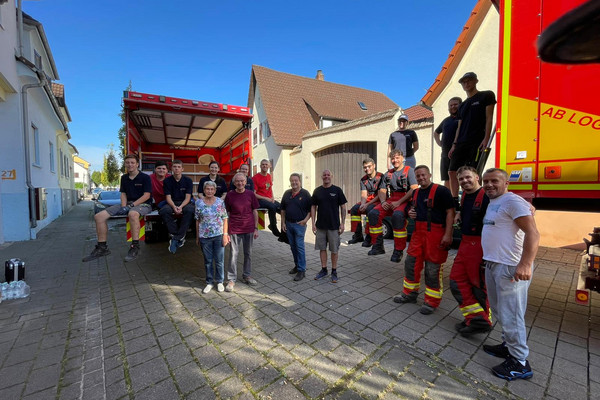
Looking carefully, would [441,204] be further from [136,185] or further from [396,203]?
[136,185]

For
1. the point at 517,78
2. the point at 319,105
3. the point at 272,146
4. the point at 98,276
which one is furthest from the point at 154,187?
the point at 319,105

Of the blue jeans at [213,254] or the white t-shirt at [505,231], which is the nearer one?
the white t-shirt at [505,231]

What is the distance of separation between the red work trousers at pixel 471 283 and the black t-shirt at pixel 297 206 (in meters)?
2.42

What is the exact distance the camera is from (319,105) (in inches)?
716

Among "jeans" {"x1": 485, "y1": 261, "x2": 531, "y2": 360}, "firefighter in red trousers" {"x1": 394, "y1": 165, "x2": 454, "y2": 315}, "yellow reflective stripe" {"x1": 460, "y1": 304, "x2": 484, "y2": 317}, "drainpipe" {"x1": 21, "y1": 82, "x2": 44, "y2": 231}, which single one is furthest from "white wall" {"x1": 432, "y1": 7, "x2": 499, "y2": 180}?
"drainpipe" {"x1": 21, "y1": 82, "x2": 44, "y2": 231}

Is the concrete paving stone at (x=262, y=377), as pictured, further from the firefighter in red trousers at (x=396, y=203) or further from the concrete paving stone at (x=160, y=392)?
the firefighter in red trousers at (x=396, y=203)

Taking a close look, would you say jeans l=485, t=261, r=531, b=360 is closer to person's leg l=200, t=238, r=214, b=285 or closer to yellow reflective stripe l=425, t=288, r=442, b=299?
yellow reflective stripe l=425, t=288, r=442, b=299

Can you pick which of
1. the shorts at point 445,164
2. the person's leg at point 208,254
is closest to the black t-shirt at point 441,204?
the shorts at point 445,164

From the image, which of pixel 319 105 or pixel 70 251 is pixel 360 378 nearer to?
pixel 70 251

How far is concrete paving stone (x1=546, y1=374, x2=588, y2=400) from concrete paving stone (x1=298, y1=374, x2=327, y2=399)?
5.59ft

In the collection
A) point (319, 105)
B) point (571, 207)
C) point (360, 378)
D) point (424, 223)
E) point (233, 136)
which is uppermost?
point (319, 105)

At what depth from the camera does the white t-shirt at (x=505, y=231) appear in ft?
7.48

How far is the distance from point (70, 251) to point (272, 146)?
12.0 metres

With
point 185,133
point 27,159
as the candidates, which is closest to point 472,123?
point 185,133
